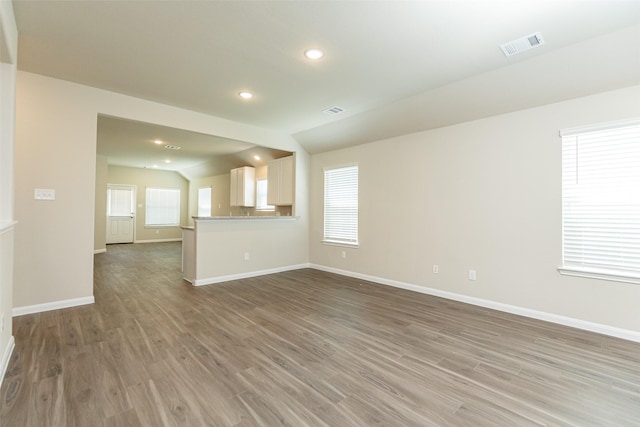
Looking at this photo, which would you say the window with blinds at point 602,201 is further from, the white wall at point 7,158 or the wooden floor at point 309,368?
the white wall at point 7,158

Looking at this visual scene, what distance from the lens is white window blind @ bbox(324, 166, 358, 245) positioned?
5383 mm

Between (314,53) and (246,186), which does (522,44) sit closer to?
(314,53)

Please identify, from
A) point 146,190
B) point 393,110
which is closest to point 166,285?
point 393,110

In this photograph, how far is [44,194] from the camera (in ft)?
10.9

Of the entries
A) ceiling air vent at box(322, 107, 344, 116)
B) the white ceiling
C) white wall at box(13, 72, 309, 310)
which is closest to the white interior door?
white wall at box(13, 72, 309, 310)

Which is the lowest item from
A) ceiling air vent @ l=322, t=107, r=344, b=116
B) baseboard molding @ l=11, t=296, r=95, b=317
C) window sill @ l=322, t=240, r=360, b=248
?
baseboard molding @ l=11, t=296, r=95, b=317

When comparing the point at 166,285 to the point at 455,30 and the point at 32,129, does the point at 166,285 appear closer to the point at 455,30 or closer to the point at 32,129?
the point at 32,129

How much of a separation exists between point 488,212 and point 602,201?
3.44 ft

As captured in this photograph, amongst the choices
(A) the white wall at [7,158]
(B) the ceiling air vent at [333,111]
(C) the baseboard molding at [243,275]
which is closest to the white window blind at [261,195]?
(C) the baseboard molding at [243,275]

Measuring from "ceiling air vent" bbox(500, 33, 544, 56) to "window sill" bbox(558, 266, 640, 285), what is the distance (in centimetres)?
229

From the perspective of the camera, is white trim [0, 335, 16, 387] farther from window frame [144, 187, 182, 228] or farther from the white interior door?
window frame [144, 187, 182, 228]

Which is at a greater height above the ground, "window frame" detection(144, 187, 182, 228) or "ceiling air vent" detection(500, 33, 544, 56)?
"ceiling air vent" detection(500, 33, 544, 56)

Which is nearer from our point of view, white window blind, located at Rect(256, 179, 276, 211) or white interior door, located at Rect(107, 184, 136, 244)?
white window blind, located at Rect(256, 179, 276, 211)

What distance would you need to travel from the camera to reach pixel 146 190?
10.4 meters
